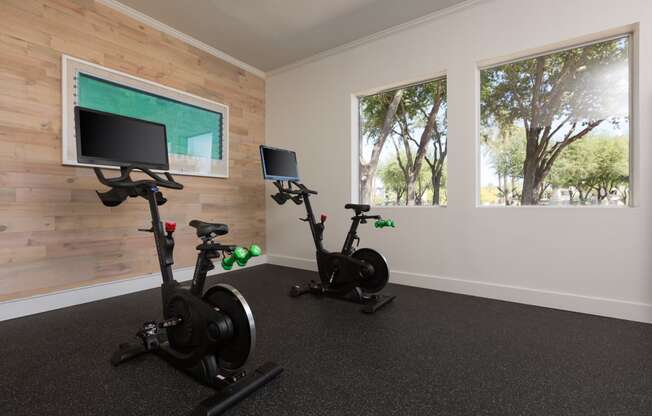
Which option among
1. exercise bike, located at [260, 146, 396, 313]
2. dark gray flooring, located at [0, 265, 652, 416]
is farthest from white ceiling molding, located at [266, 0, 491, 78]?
dark gray flooring, located at [0, 265, 652, 416]

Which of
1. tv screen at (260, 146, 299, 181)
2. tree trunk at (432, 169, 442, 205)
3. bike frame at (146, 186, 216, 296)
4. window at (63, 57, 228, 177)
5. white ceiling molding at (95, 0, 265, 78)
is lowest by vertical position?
bike frame at (146, 186, 216, 296)

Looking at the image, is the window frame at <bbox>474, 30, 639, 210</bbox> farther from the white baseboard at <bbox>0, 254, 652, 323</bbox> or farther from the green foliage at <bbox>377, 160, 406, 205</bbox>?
the green foliage at <bbox>377, 160, 406, 205</bbox>

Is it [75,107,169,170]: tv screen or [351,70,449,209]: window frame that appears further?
[351,70,449,209]: window frame

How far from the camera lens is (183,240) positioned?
3.74 metres

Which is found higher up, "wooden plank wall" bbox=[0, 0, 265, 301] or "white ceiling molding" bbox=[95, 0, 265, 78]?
"white ceiling molding" bbox=[95, 0, 265, 78]

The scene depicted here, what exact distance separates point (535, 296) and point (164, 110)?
4.28 meters

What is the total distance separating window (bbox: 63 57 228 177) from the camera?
284cm

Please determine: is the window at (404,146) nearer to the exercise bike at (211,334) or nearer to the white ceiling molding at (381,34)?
the white ceiling molding at (381,34)

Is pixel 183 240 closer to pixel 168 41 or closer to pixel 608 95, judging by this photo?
pixel 168 41

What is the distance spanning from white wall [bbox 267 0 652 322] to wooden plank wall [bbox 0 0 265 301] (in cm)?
168

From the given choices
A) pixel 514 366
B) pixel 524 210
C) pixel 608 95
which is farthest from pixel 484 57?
pixel 514 366

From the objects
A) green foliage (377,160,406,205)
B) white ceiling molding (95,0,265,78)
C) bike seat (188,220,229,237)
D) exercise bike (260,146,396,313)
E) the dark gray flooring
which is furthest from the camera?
green foliage (377,160,406,205)

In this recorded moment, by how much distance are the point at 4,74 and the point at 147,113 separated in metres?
1.08

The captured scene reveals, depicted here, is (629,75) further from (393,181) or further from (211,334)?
(211,334)
